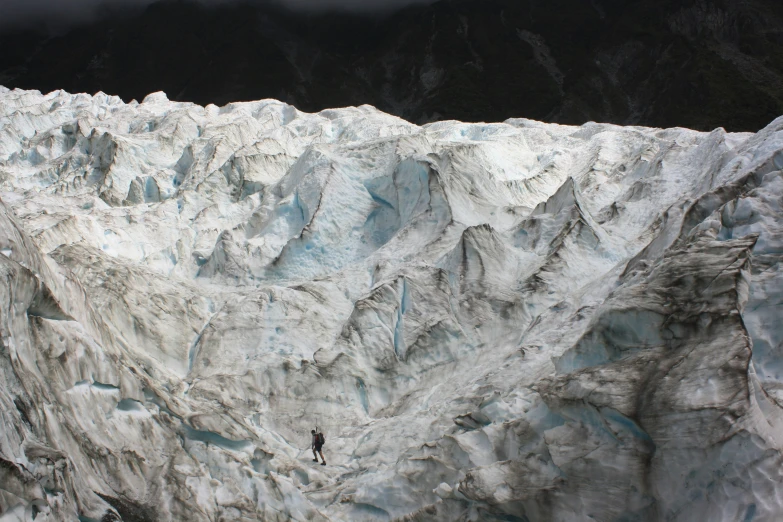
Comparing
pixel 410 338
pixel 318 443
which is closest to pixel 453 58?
pixel 410 338

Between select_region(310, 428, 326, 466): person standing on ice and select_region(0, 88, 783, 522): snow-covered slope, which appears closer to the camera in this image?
select_region(0, 88, 783, 522): snow-covered slope

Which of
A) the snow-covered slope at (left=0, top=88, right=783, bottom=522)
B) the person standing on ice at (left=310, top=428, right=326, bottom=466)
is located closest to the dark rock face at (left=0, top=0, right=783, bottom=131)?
the snow-covered slope at (left=0, top=88, right=783, bottom=522)

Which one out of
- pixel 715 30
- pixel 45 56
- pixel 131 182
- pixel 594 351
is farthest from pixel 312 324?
pixel 45 56

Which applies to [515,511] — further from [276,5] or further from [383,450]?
[276,5]

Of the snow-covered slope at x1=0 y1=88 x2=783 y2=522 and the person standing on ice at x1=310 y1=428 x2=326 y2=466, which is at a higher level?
the snow-covered slope at x1=0 y1=88 x2=783 y2=522

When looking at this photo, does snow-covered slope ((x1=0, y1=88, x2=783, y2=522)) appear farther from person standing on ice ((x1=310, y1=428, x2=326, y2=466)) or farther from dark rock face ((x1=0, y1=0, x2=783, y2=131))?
dark rock face ((x1=0, y1=0, x2=783, y2=131))

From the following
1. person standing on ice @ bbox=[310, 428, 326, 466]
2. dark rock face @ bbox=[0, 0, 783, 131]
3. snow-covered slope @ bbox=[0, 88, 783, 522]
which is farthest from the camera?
dark rock face @ bbox=[0, 0, 783, 131]
